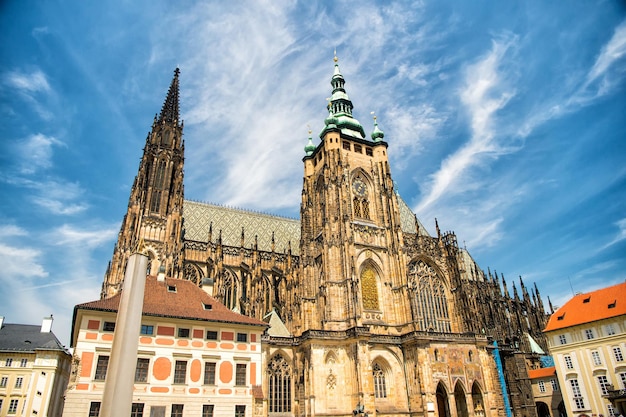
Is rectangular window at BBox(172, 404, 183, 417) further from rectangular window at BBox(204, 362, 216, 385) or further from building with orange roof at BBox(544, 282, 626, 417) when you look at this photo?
building with orange roof at BBox(544, 282, 626, 417)

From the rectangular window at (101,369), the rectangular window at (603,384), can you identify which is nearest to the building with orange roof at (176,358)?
the rectangular window at (101,369)

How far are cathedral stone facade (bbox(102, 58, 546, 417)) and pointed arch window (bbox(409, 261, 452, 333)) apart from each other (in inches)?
4.6

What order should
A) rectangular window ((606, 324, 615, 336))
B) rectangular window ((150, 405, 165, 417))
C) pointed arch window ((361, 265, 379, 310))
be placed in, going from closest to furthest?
rectangular window ((150, 405, 165, 417))
rectangular window ((606, 324, 615, 336))
pointed arch window ((361, 265, 379, 310))

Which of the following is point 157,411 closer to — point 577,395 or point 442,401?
point 442,401

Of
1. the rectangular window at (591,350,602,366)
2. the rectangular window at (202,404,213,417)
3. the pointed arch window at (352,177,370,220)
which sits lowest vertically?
the rectangular window at (202,404,213,417)

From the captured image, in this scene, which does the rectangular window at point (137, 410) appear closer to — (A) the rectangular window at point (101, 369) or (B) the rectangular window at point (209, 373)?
A: (A) the rectangular window at point (101, 369)

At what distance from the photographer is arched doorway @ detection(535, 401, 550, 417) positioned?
1855 inches

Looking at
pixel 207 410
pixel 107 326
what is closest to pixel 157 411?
pixel 207 410

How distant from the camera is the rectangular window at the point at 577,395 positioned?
34094 mm

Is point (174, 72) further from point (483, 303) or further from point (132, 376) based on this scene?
point (132, 376)

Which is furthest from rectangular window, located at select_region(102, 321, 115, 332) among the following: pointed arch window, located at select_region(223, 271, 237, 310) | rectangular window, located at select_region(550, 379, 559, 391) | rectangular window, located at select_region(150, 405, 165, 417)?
rectangular window, located at select_region(550, 379, 559, 391)

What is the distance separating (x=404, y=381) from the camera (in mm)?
36219

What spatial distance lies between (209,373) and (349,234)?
18.8m

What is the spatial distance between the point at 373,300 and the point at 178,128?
31.7 metres
